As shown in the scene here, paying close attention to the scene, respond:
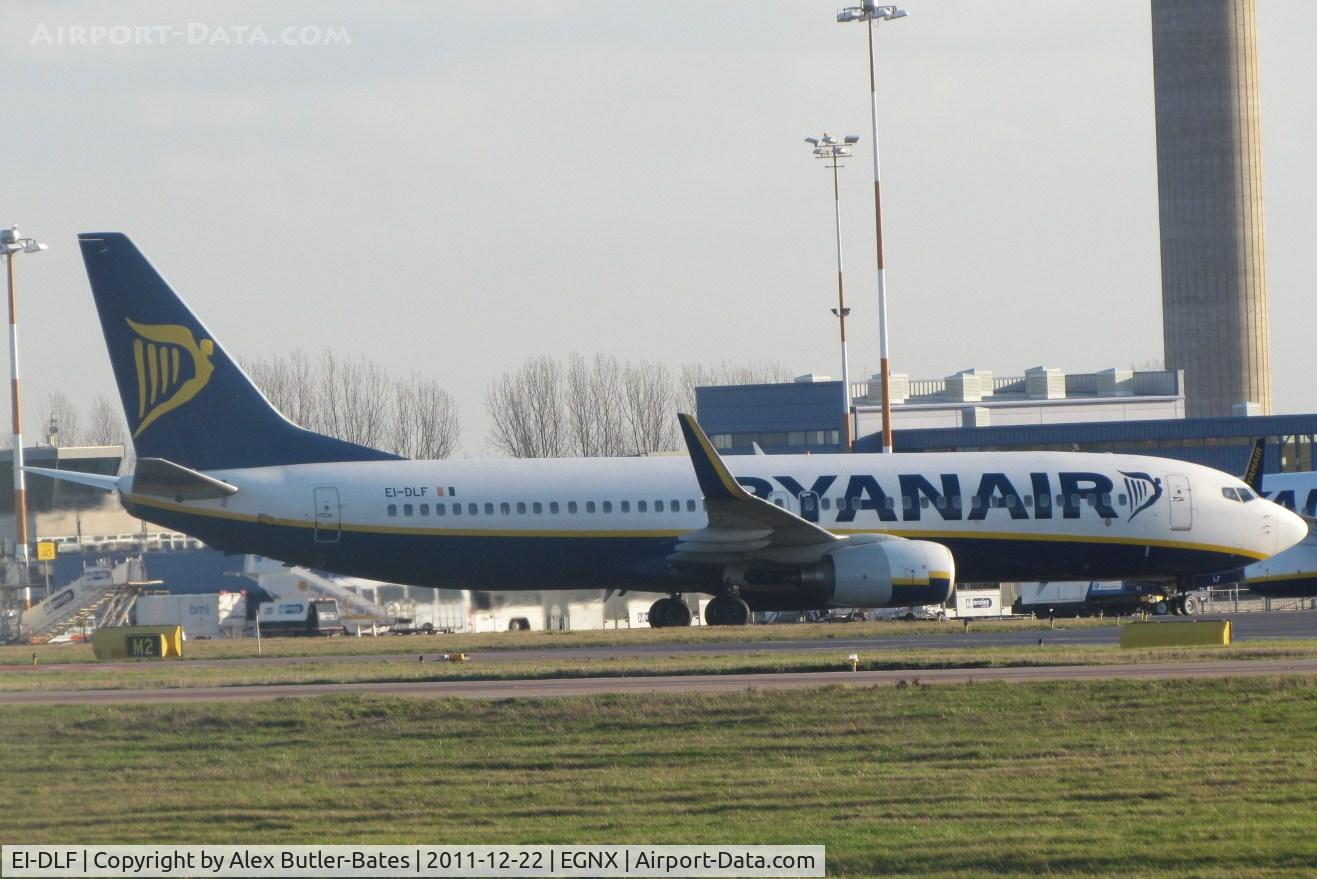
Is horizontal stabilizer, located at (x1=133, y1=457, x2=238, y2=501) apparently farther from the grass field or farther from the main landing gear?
the grass field

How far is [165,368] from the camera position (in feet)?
122

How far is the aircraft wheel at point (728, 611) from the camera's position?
39.0 metres

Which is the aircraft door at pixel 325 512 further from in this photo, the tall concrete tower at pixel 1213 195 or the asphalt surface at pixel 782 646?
the tall concrete tower at pixel 1213 195

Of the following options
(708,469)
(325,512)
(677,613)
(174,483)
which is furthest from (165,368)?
(677,613)

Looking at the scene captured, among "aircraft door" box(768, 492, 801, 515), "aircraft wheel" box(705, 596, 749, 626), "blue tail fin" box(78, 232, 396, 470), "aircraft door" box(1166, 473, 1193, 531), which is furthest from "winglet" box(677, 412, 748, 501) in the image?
"aircraft door" box(1166, 473, 1193, 531)

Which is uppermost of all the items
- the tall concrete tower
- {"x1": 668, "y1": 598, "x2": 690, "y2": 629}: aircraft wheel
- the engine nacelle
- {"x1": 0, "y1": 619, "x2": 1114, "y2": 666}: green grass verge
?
the tall concrete tower

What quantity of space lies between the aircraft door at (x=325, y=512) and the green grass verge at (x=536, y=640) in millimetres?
2437

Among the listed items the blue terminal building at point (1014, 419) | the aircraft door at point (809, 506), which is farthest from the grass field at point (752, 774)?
the blue terminal building at point (1014, 419)

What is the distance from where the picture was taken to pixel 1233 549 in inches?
1638

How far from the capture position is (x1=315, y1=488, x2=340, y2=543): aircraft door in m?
37.0

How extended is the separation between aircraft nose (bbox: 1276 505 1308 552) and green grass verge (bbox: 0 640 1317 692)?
41.1 feet

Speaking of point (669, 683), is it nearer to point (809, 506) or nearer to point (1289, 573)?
point (809, 506)

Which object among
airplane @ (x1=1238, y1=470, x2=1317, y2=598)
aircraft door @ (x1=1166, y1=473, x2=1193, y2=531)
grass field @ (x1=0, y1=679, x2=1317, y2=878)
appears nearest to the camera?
grass field @ (x1=0, y1=679, x2=1317, y2=878)

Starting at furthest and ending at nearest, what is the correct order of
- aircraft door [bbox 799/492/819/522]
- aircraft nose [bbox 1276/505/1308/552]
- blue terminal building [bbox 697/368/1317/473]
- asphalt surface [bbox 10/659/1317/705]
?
blue terminal building [bbox 697/368/1317/473]
aircraft nose [bbox 1276/505/1308/552]
aircraft door [bbox 799/492/819/522]
asphalt surface [bbox 10/659/1317/705]
